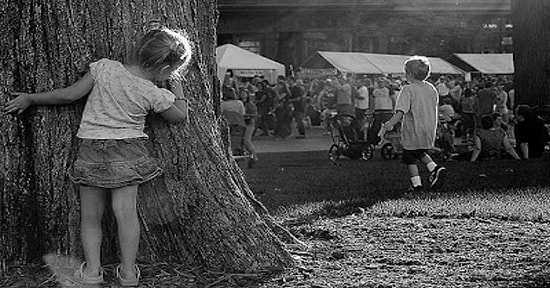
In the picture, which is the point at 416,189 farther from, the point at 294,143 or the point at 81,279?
the point at 294,143

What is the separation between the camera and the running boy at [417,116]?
1053 centimetres

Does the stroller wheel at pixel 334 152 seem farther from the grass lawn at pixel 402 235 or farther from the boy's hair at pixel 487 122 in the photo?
the grass lawn at pixel 402 235

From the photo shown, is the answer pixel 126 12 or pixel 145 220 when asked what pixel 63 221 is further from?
pixel 126 12

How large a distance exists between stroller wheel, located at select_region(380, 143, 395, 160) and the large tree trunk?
13.1 m

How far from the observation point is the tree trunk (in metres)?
20.2

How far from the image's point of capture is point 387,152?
18.4m

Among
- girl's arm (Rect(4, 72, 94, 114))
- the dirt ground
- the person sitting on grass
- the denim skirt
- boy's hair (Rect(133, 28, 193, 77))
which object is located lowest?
the person sitting on grass

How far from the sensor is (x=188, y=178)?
17.1 ft

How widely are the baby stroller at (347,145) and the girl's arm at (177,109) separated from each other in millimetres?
12847

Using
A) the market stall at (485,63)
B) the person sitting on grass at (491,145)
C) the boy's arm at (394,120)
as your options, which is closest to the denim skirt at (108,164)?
the boy's arm at (394,120)

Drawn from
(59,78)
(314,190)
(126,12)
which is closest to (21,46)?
(59,78)

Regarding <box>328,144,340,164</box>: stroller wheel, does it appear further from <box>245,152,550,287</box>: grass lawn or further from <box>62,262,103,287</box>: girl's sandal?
<box>62,262,103,287</box>: girl's sandal

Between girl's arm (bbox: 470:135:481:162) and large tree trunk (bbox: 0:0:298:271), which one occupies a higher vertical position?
large tree trunk (bbox: 0:0:298:271)

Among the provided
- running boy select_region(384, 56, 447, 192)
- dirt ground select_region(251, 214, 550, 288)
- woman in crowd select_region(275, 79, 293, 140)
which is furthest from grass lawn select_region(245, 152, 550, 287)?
woman in crowd select_region(275, 79, 293, 140)
